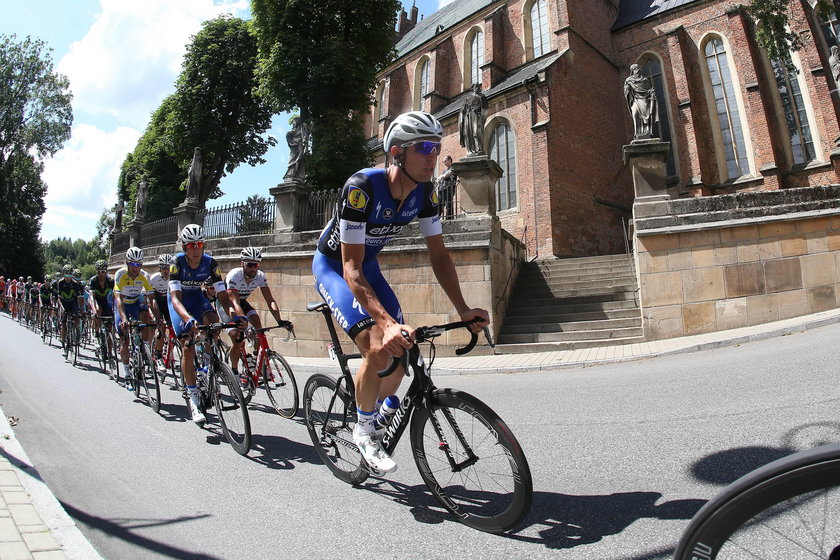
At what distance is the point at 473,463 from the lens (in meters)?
2.55

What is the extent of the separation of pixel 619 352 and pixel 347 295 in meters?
6.47

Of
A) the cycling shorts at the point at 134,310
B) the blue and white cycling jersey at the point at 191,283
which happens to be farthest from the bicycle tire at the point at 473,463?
the cycling shorts at the point at 134,310

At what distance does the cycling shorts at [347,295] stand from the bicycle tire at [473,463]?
608 millimetres

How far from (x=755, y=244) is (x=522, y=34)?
22.4 metres

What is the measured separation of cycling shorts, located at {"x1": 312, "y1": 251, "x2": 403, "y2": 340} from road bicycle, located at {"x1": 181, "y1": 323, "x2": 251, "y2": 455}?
164 centimetres

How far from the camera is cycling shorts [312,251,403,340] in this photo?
2.84 m

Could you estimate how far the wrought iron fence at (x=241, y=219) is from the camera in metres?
13.9

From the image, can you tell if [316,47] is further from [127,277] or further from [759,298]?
[759,298]

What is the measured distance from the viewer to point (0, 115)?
37.1 meters

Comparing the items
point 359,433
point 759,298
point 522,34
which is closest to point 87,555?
point 359,433

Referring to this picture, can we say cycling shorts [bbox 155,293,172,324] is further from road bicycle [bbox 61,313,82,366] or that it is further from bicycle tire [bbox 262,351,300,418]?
road bicycle [bbox 61,313,82,366]

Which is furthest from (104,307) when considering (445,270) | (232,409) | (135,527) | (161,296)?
(445,270)

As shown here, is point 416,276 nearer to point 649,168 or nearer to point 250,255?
point 250,255

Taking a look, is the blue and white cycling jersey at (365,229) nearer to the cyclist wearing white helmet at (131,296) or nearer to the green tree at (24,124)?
the cyclist wearing white helmet at (131,296)
